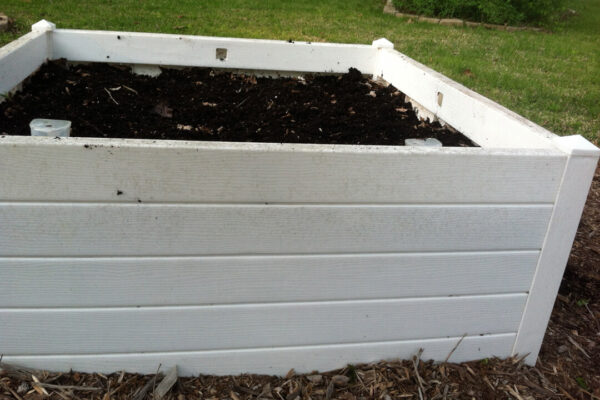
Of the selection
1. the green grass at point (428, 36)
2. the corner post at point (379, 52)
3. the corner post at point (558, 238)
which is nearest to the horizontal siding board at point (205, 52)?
the corner post at point (379, 52)

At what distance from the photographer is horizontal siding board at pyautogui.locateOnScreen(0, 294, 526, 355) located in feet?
5.06

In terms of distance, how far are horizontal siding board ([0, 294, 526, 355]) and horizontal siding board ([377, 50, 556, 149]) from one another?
0.56 m

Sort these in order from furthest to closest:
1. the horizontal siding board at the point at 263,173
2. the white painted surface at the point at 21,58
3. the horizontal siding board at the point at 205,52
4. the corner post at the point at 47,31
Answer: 1. the horizontal siding board at the point at 205,52
2. the corner post at the point at 47,31
3. the white painted surface at the point at 21,58
4. the horizontal siding board at the point at 263,173

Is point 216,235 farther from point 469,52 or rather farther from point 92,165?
point 469,52

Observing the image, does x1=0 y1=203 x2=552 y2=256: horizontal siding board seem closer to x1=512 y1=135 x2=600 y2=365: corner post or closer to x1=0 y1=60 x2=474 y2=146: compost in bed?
x1=512 y1=135 x2=600 y2=365: corner post

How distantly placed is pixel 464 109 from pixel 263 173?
4.22ft

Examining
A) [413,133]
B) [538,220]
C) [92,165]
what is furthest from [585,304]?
[92,165]

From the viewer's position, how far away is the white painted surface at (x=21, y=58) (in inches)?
95.7

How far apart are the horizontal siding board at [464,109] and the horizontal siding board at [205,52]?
0.29m

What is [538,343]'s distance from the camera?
1.87 m

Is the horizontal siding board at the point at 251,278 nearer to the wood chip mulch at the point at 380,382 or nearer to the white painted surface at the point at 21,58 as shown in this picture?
the wood chip mulch at the point at 380,382

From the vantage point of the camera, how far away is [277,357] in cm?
169

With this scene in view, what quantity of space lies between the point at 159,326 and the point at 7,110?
4.47ft

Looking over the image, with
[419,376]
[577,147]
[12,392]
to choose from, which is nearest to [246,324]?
[419,376]
